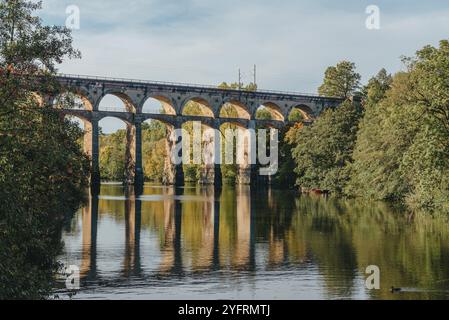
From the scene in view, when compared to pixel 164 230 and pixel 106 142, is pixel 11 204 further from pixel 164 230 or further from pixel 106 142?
pixel 106 142

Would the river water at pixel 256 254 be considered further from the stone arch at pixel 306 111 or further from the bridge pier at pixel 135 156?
the stone arch at pixel 306 111

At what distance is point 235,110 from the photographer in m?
104

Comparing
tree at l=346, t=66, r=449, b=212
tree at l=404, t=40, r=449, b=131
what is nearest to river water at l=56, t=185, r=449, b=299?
tree at l=346, t=66, r=449, b=212

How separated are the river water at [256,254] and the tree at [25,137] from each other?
4652mm

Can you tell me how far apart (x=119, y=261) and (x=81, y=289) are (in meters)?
5.79

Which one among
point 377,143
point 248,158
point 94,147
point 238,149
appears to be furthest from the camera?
point 238,149

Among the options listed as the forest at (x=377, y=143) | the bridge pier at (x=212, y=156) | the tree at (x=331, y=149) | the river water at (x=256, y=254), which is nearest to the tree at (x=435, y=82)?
the forest at (x=377, y=143)

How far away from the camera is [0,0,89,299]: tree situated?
46.4 ft

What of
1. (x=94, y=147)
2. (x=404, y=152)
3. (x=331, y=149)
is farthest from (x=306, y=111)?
(x=404, y=152)

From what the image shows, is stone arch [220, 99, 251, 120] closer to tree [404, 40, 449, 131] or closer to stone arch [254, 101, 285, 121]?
stone arch [254, 101, 285, 121]

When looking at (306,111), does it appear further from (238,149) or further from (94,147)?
(94,147)

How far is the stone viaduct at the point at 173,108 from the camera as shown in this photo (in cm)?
8488

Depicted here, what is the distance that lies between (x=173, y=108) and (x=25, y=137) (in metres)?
77.4
